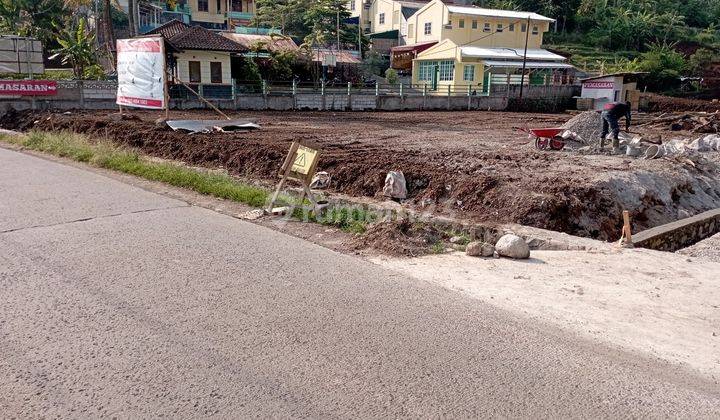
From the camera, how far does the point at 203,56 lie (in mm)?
34750

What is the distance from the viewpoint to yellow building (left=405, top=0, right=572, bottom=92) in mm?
44594

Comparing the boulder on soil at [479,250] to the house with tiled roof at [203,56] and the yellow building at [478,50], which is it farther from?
the yellow building at [478,50]

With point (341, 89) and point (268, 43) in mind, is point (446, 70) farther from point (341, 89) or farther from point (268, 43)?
point (268, 43)

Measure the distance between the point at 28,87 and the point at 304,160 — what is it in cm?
2027

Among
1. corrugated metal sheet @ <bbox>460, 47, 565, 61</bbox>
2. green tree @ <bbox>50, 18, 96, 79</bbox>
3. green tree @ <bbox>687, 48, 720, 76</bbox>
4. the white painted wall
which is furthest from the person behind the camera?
green tree @ <bbox>687, 48, 720, 76</bbox>

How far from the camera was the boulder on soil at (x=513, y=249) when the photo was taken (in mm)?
6688

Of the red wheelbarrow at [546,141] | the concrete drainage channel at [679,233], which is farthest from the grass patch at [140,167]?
the red wheelbarrow at [546,141]

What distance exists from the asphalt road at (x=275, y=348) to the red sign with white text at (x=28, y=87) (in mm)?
19468

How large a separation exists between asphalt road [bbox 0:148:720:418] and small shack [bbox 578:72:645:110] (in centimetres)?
3907

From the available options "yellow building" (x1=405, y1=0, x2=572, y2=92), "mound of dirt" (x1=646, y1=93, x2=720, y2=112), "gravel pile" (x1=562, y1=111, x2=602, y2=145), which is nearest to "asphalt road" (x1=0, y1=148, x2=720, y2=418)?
"gravel pile" (x1=562, y1=111, x2=602, y2=145)

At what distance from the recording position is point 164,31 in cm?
3584

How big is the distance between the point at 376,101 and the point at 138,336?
32.4 m

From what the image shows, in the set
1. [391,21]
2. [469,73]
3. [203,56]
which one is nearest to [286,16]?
[391,21]

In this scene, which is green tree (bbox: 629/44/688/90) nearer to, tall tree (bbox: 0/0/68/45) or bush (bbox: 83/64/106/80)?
bush (bbox: 83/64/106/80)
